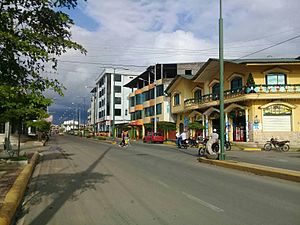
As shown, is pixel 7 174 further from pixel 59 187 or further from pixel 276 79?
pixel 276 79

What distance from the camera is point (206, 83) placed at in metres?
44.6

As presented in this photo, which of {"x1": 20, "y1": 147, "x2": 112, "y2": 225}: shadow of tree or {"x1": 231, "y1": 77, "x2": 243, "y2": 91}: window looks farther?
{"x1": 231, "y1": 77, "x2": 243, "y2": 91}: window

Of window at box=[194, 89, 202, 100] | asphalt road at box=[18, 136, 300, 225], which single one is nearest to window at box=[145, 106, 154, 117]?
window at box=[194, 89, 202, 100]

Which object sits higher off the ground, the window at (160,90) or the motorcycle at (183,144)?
the window at (160,90)

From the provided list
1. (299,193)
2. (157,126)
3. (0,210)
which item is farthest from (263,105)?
(0,210)

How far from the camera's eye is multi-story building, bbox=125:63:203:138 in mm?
55969

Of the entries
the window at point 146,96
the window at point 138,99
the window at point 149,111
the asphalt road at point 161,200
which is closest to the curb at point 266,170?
the asphalt road at point 161,200

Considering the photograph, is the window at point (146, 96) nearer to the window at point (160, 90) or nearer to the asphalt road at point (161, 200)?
the window at point (160, 90)

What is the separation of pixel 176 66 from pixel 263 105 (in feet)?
96.0

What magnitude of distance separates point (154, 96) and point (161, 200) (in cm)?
5122

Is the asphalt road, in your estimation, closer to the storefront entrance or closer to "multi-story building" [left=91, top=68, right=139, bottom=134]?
the storefront entrance

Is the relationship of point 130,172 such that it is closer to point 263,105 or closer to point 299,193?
point 299,193

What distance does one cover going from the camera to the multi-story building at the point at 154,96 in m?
56.0

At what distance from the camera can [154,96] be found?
59.3 m
